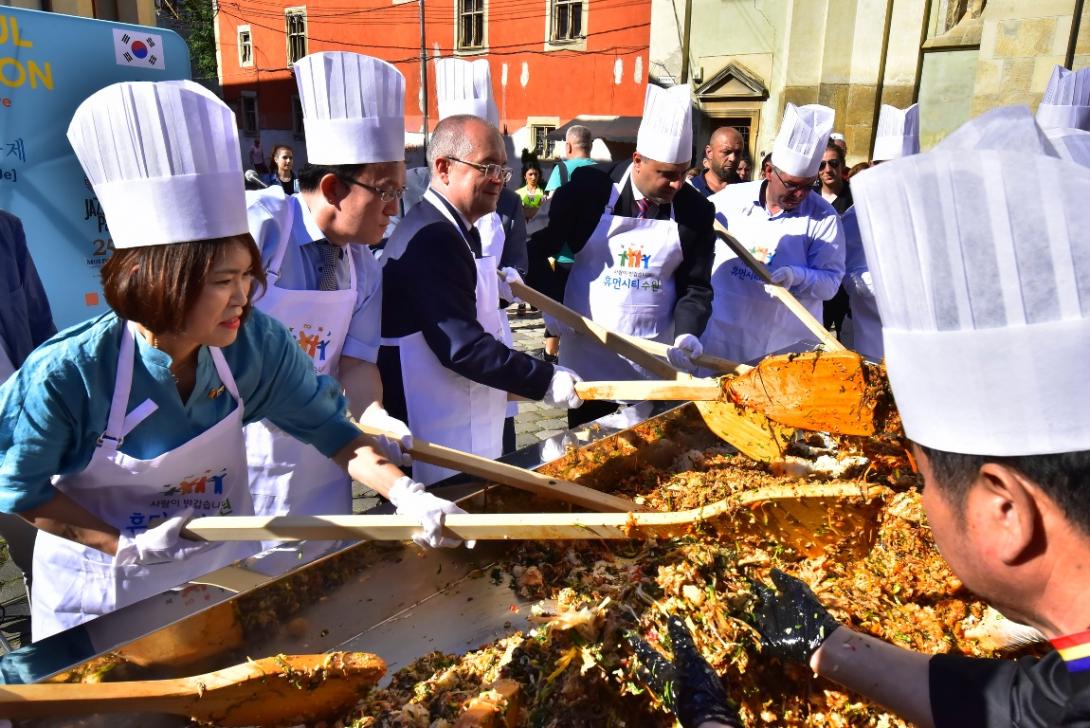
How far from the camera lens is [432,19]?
84.6ft

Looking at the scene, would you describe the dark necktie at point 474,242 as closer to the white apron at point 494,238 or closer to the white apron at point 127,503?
the white apron at point 494,238

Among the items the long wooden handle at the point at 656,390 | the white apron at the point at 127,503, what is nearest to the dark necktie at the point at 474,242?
the long wooden handle at the point at 656,390

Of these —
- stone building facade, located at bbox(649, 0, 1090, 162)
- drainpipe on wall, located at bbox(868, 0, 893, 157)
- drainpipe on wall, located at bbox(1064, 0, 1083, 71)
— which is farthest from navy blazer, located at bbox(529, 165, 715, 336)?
drainpipe on wall, located at bbox(868, 0, 893, 157)

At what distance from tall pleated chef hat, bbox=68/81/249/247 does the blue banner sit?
2.83 m

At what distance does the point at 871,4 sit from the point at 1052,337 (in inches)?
675

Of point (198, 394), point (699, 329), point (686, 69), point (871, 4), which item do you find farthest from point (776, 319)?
point (686, 69)

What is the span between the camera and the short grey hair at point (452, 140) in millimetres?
3037

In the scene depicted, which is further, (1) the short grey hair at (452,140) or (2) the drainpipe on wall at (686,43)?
(2) the drainpipe on wall at (686,43)

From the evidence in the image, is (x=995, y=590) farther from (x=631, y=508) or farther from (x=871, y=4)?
(x=871, y=4)

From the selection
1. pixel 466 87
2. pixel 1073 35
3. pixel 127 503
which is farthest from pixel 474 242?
pixel 1073 35

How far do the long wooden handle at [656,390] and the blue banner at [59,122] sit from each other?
3.18m

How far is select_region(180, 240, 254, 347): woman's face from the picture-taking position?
1.72m

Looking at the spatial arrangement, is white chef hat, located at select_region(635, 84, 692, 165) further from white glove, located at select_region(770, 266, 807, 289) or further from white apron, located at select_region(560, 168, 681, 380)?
white glove, located at select_region(770, 266, 807, 289)

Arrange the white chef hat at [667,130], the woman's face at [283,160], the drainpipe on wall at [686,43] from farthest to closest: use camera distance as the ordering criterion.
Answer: the drainpipe on wall at [686,43] → the woman's face at [283,160] → the white chef hat at [667,130]
